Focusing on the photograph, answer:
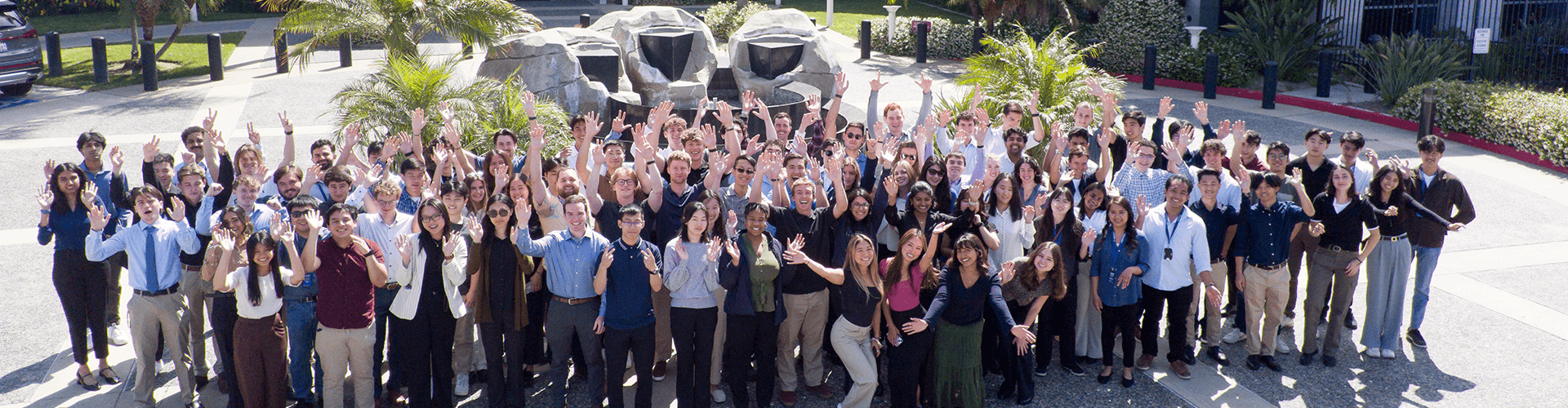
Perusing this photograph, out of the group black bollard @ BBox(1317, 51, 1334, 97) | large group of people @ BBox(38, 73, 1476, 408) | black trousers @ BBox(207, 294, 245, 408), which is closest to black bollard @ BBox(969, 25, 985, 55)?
black bollard @ BBox(1317, 51, 1334, 97)

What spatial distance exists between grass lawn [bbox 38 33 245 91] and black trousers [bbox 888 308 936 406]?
16.7m

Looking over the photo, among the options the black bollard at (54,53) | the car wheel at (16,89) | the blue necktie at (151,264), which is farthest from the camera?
the black bollard at (54,53)

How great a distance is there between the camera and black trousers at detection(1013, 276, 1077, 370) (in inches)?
259

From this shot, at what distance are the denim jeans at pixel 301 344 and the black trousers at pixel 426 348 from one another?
460mm

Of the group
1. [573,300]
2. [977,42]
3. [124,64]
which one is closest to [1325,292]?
[573,300]

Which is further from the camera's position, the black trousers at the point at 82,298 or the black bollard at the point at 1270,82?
the black bollard at the point at 1270,82

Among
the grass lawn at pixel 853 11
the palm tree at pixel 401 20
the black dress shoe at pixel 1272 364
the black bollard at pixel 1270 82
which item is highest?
the grass lawn at pixel 853 11

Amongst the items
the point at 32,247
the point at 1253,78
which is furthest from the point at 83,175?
the point at 1253,78

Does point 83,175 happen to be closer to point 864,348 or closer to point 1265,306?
point 864,348

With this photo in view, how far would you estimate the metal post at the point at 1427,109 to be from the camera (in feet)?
44.4

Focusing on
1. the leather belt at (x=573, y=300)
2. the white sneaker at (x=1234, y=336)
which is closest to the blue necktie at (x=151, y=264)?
the leather belt at (x=573, y=300)

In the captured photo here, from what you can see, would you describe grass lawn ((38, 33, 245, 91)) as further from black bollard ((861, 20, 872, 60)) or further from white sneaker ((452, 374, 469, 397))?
white sneaker ((452, 374, 469, 397))

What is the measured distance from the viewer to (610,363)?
5.88 meters

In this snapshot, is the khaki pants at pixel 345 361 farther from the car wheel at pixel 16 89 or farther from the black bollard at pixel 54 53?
the black bollard at pixel 54 53
